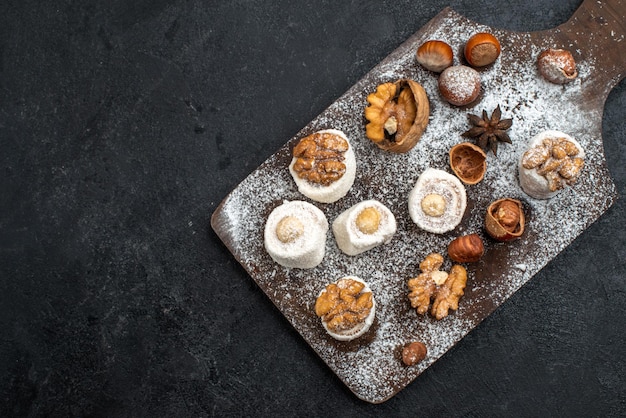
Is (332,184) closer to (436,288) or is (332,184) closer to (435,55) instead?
(436,288)

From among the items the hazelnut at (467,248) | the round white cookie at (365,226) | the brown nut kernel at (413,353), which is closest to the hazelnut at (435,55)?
the round white cookie at (365,226)

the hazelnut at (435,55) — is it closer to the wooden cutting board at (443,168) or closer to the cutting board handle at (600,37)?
the wooden cutting board at (443,168)

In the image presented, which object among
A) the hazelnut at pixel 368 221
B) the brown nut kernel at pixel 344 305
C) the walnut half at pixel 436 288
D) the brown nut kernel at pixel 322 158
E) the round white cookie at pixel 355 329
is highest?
the brown nut kernel at pixel 322 158

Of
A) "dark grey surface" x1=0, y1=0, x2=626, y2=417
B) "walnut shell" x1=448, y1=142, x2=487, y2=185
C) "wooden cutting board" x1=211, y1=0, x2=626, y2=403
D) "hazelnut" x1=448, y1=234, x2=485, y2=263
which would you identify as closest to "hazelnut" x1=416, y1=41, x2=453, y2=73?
"wooden cutting board" x1=211, y1=0, x2=626, y2=403

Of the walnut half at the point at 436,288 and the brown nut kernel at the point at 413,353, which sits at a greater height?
the walnut half at the point at 436,288

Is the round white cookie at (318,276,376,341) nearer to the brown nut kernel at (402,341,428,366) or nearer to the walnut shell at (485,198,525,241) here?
the brown nut kernel at (402,341,428,366)

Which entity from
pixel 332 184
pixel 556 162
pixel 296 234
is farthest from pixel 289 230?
pixel 556 162
